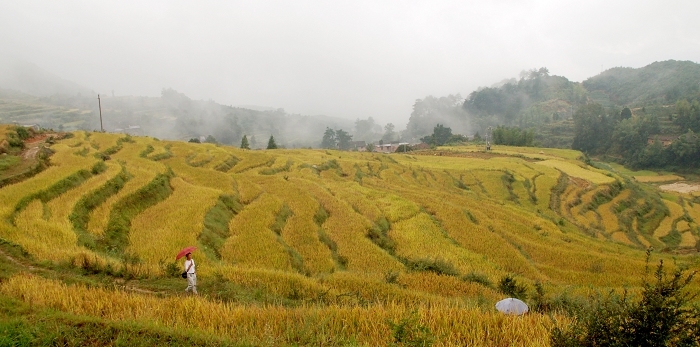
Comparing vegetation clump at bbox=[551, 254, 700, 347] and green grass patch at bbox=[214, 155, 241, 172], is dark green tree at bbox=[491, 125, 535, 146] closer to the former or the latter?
green grass patch at bbox=[214, 155, 241, 172]

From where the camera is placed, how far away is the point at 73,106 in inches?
6526

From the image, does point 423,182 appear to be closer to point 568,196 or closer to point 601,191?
point 568,196

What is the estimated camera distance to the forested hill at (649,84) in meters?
127

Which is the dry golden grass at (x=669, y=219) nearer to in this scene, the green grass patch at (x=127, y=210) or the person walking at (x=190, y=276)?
the green grass patch at (x=127, y=210)

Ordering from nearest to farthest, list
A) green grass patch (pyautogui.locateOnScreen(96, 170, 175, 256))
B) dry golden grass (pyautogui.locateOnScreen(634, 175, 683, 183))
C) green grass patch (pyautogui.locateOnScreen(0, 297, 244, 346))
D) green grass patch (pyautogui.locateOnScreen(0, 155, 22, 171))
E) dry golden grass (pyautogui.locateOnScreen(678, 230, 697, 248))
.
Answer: green grass patch (pyautogui.locateOnScreen(0, 297, 244, 346))
green grass patch (pyautogui.locateOnScreen(96, 170, 175, 256))
green grass patch (pyautogui.locateOnScreen(0, 155, 22, 171))
dry golden grass (pyautogui.locateOnScreen(678, 230, 697, 248))
dry golden grass (pyautogui.locateOnScreen(634, 175, 683, 183))

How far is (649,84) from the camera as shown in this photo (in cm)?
15650

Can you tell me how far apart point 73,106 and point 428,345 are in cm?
20189

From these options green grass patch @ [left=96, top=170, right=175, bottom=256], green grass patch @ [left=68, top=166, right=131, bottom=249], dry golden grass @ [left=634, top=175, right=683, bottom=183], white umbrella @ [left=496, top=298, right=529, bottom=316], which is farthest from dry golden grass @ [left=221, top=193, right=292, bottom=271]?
dry golden grass @ [left=634, top=175, right=683, bottom=183]

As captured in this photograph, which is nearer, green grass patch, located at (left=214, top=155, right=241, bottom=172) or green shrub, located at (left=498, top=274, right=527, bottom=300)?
green shrub, located at (left=498, top=274, right=527, bottom=300)

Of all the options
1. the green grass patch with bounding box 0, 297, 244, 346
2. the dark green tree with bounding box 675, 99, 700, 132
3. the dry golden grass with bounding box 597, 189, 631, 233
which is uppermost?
the dark green tree with bounding box 675, 99, 700, 132

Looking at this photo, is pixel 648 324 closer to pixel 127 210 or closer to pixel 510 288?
pixel 510 288

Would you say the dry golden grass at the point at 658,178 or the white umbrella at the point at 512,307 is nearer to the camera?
the white umbrella at the point at 512,307

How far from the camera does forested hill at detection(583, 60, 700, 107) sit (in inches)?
5016

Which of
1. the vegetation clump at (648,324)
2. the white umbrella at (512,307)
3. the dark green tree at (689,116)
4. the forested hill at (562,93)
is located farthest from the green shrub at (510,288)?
the forested hill at (562,93)
